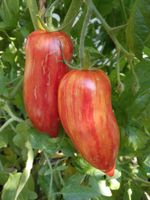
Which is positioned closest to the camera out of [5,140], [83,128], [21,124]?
[83,128]

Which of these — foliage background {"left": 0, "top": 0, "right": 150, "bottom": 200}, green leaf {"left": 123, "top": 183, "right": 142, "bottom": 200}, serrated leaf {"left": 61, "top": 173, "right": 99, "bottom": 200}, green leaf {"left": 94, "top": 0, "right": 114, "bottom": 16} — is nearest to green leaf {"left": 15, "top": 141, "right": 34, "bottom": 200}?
foliage background {"left": 0, "top": 0, "right": 150, "bottom": 200}

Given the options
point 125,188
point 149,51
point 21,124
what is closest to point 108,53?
point 149,51

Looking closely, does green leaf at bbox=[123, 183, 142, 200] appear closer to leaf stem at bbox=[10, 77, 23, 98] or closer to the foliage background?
the foliage background

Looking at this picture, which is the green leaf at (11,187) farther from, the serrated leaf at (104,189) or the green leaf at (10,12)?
the green leaf at (10,12)

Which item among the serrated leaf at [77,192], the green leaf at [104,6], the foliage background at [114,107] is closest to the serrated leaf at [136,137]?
the foliage background at [114,107]

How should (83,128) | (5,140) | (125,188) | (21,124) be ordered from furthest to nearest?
1. (125,188)
2. (5,140)
3. (21,124)
4. (83,128)

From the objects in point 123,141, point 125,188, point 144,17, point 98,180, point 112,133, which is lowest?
point 125,188

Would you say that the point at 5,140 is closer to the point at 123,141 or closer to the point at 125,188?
the point at 123,141
